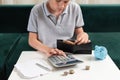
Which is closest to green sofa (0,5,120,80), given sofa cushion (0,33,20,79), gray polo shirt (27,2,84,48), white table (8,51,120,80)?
sofa cushion (0,33,20,79)

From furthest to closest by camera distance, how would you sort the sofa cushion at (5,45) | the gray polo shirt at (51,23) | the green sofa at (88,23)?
1. the green sofa at (88,23)
2. the sofa cushion at (5,45)
3. the gray polo shirt at (51,23)

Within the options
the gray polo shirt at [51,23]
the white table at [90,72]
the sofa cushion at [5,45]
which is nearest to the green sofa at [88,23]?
the sofa cushion at [5,45]

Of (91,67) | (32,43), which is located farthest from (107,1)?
(91,67)

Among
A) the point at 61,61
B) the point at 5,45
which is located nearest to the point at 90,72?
the point at 61,61

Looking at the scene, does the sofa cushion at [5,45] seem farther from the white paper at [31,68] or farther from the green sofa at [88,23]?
the white paper at [31,68]

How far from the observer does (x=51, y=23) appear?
197 cm

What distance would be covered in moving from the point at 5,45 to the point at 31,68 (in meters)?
1.13

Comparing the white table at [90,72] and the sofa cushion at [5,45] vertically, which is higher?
the white table at [90,72]

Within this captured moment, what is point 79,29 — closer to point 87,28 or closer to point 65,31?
point 65,31

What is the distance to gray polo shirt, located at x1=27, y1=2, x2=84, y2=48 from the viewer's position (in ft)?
6.45

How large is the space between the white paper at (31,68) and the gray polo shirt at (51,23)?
42 cm

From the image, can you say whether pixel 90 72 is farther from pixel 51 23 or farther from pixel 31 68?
pixel 51 23

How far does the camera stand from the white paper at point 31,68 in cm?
139

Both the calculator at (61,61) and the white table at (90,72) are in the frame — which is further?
the calculator at (61,61)
